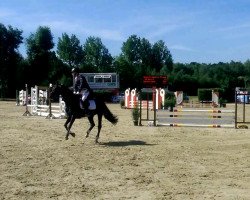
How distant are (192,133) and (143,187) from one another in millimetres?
9811

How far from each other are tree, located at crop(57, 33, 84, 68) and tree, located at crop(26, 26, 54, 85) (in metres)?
15.8

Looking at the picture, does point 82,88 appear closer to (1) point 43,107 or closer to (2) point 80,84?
(2) point 80,84


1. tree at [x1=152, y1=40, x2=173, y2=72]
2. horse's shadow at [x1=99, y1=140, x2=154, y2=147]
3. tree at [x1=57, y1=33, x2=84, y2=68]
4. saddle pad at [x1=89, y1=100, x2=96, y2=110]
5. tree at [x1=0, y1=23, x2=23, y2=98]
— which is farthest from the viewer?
tree at [x1=152, y1=40, x2=173, y2=72]

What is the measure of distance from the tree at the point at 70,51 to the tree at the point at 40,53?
1582 cm

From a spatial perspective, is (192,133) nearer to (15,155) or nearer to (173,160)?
(173,160)

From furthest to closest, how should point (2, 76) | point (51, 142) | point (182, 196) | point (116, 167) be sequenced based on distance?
point (2, 76) < point (51, 142) < point (116, 167) < point (182, 196)

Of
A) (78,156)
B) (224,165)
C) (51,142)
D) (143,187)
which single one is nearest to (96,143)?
(51,142)

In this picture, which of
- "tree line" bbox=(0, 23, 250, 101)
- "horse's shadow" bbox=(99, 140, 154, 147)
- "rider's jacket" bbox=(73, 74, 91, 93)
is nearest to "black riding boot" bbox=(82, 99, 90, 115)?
"rider's jacket" bbox=(73, 74, 91, 93)

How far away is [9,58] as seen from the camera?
243 feet

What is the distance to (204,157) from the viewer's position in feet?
36.1

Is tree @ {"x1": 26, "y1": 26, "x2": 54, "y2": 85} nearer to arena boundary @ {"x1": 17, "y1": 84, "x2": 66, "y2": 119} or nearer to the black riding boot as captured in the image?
arena boundary @ {"x1": 17, "y1": 84, "x2": 66, "y2": 119}

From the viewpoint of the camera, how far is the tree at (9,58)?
72062 mm

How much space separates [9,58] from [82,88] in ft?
205

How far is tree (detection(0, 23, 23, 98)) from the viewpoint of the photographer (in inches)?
2837
